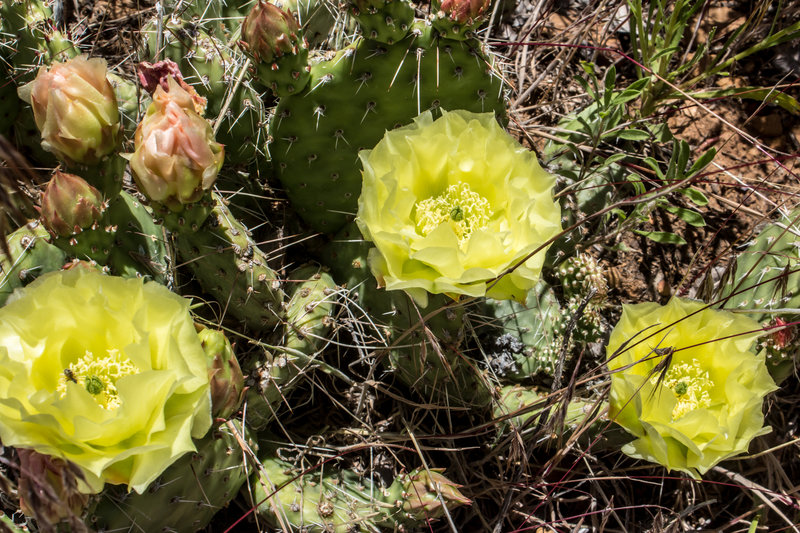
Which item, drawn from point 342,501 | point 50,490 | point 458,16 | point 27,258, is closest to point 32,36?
point 27,258

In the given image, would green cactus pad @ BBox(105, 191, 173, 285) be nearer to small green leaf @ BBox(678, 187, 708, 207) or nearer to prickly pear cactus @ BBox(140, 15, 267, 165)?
prickly pear cactus @ BBox(140, 15, 267, 165)

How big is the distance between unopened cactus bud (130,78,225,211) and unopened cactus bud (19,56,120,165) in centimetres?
10

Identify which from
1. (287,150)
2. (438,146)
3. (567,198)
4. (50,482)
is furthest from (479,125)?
(50,482)

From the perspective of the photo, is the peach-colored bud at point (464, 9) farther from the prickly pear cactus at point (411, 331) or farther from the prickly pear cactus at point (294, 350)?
the prickly pear cactus at point (294, 350)

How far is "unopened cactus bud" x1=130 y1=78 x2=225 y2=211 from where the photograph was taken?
997 millimetres

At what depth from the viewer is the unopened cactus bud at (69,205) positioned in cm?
105

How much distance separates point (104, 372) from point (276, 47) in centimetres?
61

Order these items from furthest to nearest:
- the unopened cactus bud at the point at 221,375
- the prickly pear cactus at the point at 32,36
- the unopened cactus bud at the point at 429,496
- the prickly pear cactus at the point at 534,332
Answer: the prickly pear cactus at the point at 534,332, the prickly pear cactus at the point at 32,36, the unopened cactus bud at the point at 429,496, the unopened cactus bud at the point at 221,375

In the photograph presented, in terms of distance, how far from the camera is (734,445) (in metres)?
1.21

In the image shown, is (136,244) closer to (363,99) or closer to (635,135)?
(363,99)

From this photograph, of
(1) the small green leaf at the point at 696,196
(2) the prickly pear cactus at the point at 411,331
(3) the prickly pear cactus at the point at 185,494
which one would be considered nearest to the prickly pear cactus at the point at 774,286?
(1) the small green leaf at the point at 696,196

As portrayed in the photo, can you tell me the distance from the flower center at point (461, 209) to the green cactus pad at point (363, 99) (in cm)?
23

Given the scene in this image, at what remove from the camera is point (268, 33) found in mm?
1135

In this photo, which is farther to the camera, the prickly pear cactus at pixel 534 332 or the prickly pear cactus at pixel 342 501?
the prickly pear cactus at pixel 534 332
